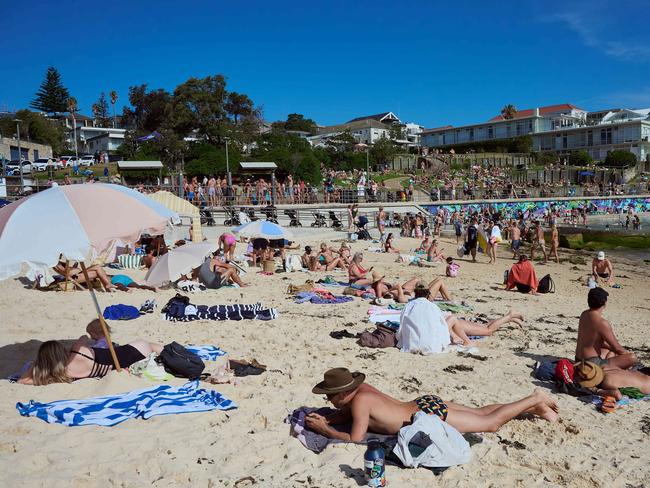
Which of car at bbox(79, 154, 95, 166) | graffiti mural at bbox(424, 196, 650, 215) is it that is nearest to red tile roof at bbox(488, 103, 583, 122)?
graffiti mural at bbox(424, 196, 650, 215)

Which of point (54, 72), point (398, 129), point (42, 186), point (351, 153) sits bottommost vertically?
point (42, 186)

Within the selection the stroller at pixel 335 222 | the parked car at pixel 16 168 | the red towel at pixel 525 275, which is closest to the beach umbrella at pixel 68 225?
the red towel at pixel 525 275

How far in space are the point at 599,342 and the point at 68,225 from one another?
5288 millimetres

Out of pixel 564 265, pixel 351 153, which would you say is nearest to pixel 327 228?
pixel 564 265

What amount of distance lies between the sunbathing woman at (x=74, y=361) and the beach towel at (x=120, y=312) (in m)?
2.18

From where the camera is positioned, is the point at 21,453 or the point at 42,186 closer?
the point at 21,453

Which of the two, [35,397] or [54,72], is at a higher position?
[54,72]

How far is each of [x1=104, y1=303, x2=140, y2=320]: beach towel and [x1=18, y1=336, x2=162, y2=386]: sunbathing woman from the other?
2.18 metres

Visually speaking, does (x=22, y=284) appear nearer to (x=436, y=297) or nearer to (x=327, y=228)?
(x=436, y=297)

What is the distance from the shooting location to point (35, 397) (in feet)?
15.0

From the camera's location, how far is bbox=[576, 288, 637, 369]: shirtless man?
5086 millimetres

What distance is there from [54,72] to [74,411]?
3381 inches

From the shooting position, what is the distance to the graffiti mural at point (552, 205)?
35.6 m

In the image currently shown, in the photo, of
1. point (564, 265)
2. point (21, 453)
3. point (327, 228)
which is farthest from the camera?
point (327, 228)
